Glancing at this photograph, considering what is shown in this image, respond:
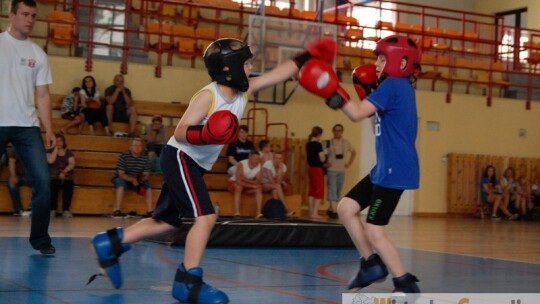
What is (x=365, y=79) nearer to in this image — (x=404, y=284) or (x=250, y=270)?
(x=404, y=284)

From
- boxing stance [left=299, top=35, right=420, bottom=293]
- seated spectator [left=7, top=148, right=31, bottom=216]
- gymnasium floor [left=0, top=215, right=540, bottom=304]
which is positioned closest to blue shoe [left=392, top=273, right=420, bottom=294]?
boxing stance [left=299, top=35, right=420, bottom=293]

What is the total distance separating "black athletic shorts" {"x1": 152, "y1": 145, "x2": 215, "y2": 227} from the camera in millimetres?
5219

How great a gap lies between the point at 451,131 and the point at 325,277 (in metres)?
15.2

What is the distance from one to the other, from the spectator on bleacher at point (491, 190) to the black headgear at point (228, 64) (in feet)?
53.0

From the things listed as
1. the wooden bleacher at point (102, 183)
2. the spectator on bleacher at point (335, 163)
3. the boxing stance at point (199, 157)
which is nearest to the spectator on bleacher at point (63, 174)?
the wooden bleacher at point (102, 183)

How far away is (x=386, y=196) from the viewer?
5.40 meters

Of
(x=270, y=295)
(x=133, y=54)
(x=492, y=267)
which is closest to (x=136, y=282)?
(x=270, y=295)

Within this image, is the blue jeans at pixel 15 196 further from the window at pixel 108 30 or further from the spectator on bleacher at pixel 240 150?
the window at pixel 108 30

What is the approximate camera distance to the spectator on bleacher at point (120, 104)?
53.6 feet

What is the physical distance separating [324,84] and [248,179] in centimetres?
1042

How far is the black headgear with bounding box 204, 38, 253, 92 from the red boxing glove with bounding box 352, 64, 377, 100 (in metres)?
1.04

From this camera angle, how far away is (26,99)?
22.9ft

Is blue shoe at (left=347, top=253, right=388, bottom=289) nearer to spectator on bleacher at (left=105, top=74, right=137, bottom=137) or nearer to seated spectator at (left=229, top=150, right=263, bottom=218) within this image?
seated spectator at (left=229, top=150, right=263, bottom=218)

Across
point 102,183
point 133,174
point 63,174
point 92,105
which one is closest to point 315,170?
point 133,174
